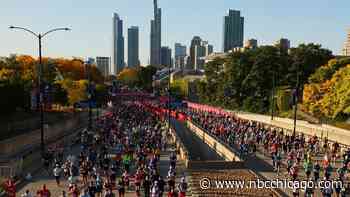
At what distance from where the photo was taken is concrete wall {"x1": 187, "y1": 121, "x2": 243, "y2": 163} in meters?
31.0

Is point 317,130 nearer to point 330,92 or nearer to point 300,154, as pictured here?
point 330,92

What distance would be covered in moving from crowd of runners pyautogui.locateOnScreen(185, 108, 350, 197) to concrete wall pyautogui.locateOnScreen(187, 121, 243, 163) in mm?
1166

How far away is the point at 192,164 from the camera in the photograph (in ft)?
88.0

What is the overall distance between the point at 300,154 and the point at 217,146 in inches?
300

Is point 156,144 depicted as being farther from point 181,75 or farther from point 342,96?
point 181,75

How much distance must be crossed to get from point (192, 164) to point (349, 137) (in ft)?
56.0

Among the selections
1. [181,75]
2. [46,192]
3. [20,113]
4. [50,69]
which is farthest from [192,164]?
[181,75]

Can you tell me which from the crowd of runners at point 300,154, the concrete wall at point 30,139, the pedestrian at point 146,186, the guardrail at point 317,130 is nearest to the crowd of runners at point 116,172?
the pedestrian at point 146,186

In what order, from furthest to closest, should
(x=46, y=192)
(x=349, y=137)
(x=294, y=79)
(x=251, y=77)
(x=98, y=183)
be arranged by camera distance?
(x=251, y=77) < (x=294, y=79) < (x=349, y=137) < (x=98, y=183) < (x=46, y=192)

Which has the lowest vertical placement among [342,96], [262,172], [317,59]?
[262,172]

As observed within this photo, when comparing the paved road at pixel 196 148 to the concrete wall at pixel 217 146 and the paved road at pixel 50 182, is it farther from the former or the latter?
the paved road at pixel 50 182

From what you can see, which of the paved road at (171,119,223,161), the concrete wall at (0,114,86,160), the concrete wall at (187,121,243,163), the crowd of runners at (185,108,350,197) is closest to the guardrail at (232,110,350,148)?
the crowd of runners at (185,108,350,197)

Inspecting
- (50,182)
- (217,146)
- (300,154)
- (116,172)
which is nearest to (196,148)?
(217,146)

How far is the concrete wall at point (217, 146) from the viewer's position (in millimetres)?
30992
